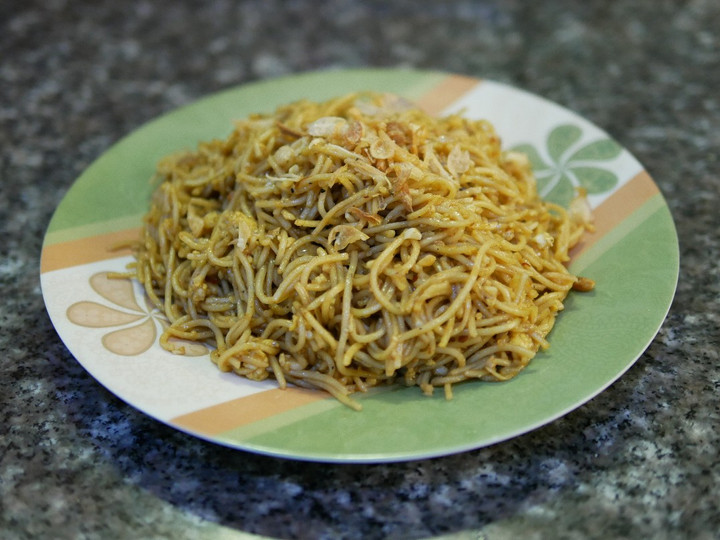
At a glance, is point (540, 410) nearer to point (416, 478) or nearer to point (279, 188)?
point (416, 478)

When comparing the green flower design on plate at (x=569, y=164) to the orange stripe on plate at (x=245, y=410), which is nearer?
the orange stripe on plate at (x=245, y=410)

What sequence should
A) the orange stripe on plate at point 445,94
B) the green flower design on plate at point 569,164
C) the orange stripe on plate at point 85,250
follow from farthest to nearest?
the orange stripe on plate at point 445,94, the green flower design on plate at point 569,164, the orange stripe on plate at point 85,250

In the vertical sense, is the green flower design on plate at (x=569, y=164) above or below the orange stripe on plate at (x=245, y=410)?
above

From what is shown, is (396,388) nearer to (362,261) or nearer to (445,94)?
(362,261)

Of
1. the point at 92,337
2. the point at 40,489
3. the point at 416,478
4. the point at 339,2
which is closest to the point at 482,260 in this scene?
the point at 416,478

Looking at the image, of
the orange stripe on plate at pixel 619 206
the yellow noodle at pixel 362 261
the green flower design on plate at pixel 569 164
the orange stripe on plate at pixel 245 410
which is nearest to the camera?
the orange stripe on plate at pixel 245 410

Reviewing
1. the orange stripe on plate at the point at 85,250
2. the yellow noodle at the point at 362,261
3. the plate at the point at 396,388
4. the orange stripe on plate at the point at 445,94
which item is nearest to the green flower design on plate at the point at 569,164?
the plate at the point at 396,388

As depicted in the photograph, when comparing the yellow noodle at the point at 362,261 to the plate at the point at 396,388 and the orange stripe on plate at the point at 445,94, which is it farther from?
the orange stripe on plate at the point at 445,94
